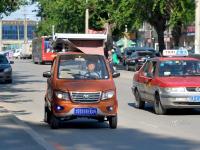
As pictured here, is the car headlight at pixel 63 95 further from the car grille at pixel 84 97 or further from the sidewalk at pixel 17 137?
the sidewalk at pixel 17 137

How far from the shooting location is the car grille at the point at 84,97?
1486cm

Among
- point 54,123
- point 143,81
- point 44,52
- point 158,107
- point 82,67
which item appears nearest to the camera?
point 54,123

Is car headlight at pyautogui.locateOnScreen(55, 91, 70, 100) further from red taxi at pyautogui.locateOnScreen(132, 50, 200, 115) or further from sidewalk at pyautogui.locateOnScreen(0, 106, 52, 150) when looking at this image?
red taxi at pyautogui.locateOnScreen(132, 50, 200, 115)

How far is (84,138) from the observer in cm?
1380

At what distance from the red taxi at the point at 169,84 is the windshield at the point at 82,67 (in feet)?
10.2

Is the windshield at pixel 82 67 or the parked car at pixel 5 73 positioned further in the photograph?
the parked car at pixel 5 73

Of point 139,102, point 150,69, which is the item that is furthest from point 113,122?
point 139,102

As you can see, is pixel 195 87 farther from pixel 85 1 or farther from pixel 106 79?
pixel 85 1

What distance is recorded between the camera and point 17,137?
510 inches

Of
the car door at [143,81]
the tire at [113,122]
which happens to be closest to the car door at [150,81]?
the car door at [143,81]

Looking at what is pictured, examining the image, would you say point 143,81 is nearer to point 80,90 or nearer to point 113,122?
point 113,122

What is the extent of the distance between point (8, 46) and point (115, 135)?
148393 mm

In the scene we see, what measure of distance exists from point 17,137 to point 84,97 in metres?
2.39

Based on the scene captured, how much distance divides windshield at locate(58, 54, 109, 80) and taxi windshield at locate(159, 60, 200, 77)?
12.5 feet
